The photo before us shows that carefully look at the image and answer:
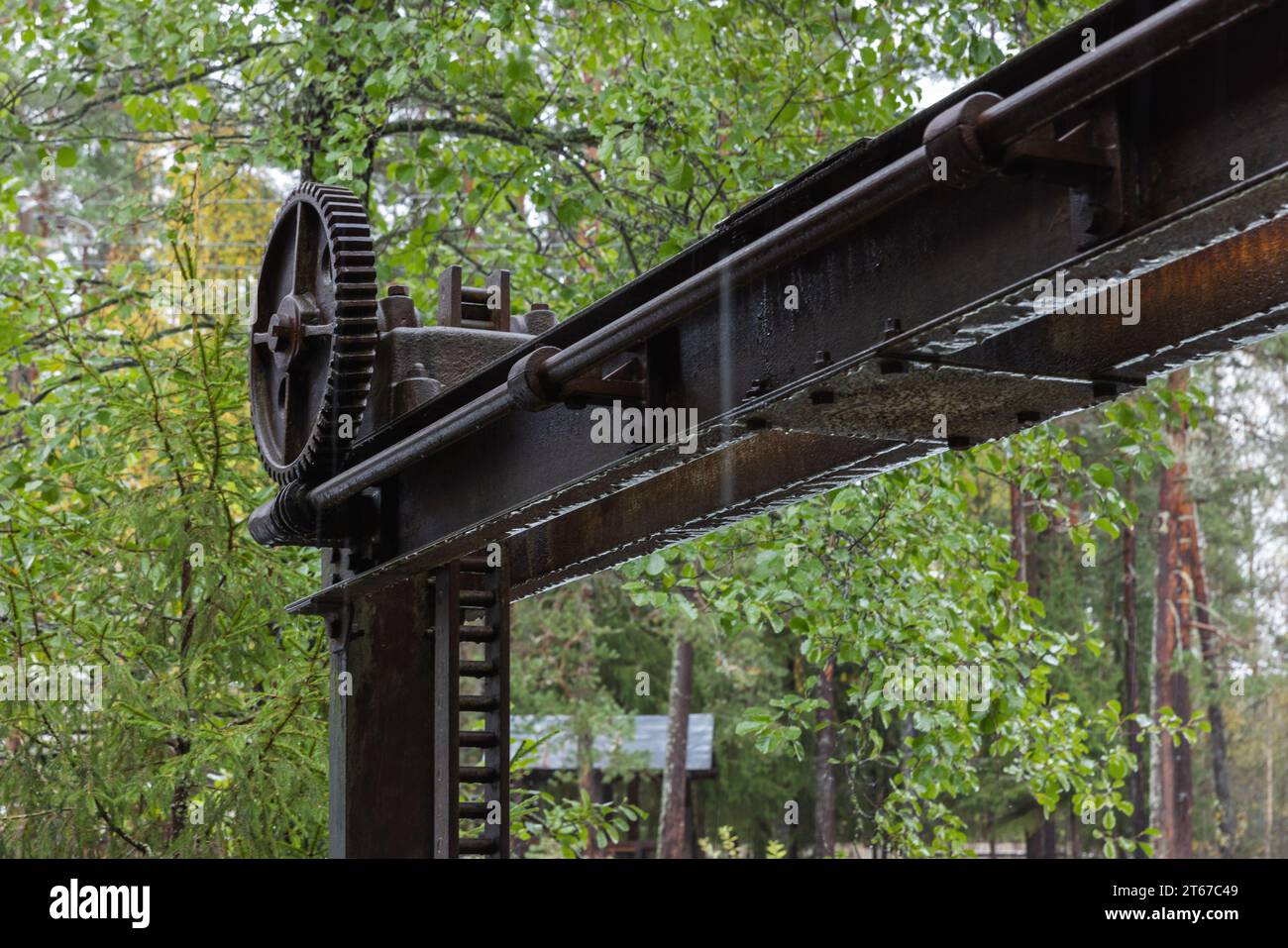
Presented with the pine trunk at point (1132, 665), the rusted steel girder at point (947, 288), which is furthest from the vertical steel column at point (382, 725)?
the pine trunk at point (1132, 665)

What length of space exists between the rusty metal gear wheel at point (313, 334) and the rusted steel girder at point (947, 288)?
353 millimetres

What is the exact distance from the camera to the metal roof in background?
24.8 m

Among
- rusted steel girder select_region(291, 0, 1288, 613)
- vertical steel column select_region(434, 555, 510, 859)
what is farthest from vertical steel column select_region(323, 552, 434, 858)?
rusted steel girder select_region(291, 0, 1288, 613)

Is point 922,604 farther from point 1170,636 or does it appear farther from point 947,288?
point 1170,636

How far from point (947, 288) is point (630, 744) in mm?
24410

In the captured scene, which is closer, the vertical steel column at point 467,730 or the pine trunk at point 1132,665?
the vertical steel column at point 467,730

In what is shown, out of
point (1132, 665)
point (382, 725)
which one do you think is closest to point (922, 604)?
point (382, 725)

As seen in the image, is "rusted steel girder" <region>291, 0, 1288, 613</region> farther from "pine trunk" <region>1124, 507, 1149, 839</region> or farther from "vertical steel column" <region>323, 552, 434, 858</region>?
"pine trunk" <region>1124, 507, 1149, 839</region>

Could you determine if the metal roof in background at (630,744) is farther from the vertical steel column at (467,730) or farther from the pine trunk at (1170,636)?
the vertical steel column at (467,730)

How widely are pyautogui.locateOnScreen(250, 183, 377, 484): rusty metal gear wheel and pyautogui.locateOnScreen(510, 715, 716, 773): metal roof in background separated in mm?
18575

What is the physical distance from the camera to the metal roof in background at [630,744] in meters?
24.8
